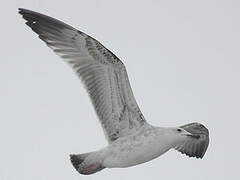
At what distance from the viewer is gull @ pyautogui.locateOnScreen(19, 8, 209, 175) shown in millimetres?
9352

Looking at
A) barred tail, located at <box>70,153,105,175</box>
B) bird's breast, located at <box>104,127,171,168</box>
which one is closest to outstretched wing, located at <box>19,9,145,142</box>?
bird's breast, located at <box>104,127,171,168</box>

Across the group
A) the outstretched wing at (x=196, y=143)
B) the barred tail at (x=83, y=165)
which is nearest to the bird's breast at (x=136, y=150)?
the barred tail at (x=83, y=165)

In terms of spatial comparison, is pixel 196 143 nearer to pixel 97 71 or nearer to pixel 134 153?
pixel 134 153

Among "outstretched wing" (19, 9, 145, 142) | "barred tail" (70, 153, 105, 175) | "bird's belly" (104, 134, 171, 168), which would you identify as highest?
"outstretched wing" (19, 9, 145, 142)

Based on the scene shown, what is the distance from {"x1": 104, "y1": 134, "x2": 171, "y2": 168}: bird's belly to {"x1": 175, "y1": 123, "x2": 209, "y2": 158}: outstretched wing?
175cm

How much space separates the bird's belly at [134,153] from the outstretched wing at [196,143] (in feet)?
5.74

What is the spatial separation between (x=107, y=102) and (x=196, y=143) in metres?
2.33

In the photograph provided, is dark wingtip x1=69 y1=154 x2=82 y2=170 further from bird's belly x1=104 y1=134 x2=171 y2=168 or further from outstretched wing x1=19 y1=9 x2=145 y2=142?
outstretched wing x1=19 y1=9 x2=145 y2=142

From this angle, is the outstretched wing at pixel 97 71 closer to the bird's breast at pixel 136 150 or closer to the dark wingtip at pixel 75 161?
the bird's breast at pixel 136 150

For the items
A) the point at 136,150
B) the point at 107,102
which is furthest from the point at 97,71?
the point at 136,150

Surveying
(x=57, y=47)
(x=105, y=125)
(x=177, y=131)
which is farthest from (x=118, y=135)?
(x=57, y=47)

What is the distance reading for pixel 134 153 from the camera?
30.5ft

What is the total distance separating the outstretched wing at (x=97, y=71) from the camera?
9484 mm

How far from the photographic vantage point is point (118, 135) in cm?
969
